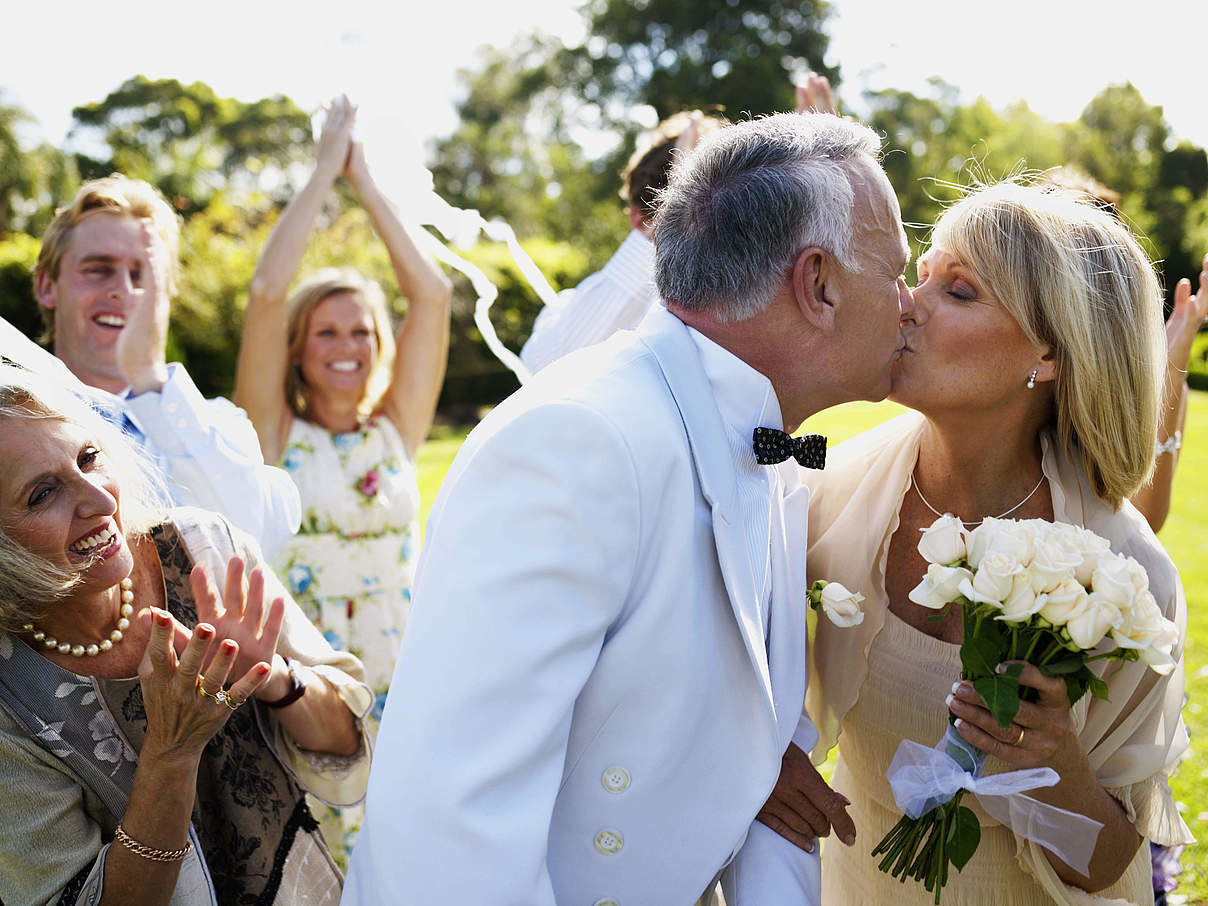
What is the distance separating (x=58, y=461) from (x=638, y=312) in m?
2.69

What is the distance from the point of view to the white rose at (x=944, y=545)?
2.34m

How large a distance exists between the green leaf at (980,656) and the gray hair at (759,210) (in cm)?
88

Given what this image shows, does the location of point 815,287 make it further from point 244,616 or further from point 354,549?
point 354,549

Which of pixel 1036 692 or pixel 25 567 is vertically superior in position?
pixel 25 567

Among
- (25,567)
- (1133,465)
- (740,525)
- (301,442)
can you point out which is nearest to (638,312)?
(301,442)

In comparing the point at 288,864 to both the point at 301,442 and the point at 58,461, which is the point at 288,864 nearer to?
the point at 58,461

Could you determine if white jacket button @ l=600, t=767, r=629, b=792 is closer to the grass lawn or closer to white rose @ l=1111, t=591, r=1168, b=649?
white rose @ l=1111, t=591, r=1168, b=649

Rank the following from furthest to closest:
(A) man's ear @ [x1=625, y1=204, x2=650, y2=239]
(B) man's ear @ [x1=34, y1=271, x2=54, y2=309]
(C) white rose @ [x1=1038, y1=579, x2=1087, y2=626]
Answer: (A) man's ear @ [x1=625, y1=204, x2=650, y2=239]
(B) man's ear @ [x1=34, y1=271, x2=54, y2=309]
(C) white rose @ [x1=1038, y1=579, x2=1087, y2=626]

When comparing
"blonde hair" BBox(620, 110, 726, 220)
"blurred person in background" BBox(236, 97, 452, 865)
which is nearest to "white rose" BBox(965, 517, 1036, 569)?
"blonde hair" BBox(620, 110, 726, 220)

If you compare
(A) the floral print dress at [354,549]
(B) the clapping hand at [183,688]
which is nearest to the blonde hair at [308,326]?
(A) the floral print dress at [354,549]

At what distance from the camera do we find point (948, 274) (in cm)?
299

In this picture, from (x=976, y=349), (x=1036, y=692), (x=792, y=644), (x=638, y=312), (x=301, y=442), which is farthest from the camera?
(x=301, y=442)

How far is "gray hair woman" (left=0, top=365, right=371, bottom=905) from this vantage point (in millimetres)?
2230

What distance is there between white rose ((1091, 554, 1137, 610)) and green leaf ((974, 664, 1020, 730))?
25 centimetres
